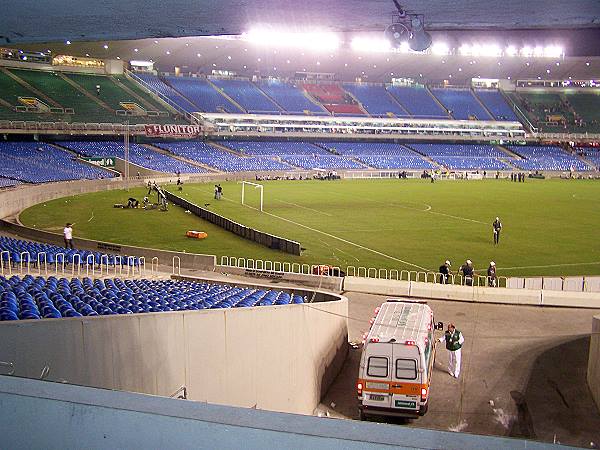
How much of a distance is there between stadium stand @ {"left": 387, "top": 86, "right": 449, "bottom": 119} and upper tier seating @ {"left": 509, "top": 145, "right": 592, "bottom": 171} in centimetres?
1302

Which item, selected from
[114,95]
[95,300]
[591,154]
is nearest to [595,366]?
[95,300]

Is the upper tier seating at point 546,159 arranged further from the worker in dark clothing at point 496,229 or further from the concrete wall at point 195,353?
the concrete wall at point 195,353

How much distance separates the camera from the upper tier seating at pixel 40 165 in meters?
58.3

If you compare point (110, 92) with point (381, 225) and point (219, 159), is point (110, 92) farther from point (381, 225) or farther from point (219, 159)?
point (381, 225)

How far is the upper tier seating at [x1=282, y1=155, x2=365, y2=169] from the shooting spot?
84.4 meters

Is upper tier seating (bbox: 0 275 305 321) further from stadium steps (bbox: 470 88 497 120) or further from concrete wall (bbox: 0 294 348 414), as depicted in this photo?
stadium steps (bbox: 470 88 497 120)

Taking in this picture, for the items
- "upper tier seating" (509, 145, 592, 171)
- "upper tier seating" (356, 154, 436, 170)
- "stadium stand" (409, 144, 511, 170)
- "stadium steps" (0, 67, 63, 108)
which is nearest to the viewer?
"stadium steps" (0, 67, 63, 108)

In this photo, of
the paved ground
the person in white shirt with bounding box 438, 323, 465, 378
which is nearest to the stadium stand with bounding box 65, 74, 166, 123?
the paved ground

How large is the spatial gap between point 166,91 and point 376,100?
111 ft

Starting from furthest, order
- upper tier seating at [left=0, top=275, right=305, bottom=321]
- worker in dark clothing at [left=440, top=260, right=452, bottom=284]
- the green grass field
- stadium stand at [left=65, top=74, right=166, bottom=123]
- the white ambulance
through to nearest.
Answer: stadium stand at [left=65, top=74, right=166, bottom=123], the green grass field, worker in dark clothing at [left=440, top=260, right=452, bottom=284], the white ambulance, upper tier seating at [left=0, top=275, right=305, bottom=321]

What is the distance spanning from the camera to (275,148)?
90.6m

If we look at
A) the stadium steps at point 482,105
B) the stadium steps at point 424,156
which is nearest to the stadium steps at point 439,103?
the stadium steps at point 482,105

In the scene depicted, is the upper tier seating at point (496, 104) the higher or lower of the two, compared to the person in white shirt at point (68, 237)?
higher

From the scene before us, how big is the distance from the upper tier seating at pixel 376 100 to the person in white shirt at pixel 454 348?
299 feet
